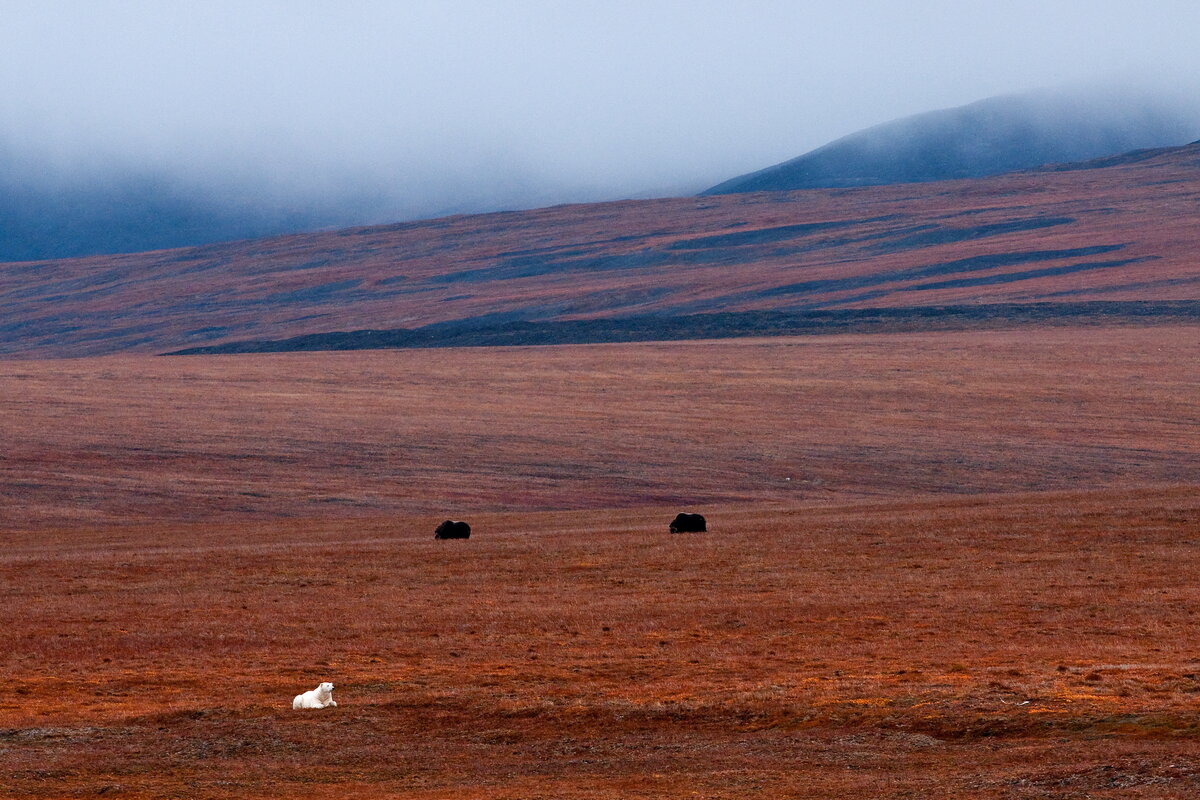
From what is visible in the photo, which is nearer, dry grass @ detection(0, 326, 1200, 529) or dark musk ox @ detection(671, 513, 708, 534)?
dark musk ox @ detection(671, 513, 708, 534)

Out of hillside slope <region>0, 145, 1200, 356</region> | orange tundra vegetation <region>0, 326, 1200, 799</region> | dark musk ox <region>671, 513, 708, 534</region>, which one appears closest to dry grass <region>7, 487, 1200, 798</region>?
orange tundra vegetation <region>0, 326, 1200, 799</region>

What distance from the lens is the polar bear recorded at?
16672 mm

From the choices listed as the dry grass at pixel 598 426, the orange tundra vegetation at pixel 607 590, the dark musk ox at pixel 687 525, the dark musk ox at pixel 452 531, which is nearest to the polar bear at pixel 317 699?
the orange tundra vegetation at pixel 607 590

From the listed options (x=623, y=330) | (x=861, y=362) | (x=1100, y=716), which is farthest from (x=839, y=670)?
(x=623, y=330)

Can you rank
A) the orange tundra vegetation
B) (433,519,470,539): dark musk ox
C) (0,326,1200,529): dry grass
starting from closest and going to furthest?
the orange tundra vegetation
(433,519,470,539): dark musk ox
(0,326,1200,529): dry grass

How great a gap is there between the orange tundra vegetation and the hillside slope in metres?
34.7

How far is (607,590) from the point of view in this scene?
28.0 metres

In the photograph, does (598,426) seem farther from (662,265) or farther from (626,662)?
(662,265)

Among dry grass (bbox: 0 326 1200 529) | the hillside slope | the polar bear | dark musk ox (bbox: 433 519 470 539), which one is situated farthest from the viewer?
the hillside slope

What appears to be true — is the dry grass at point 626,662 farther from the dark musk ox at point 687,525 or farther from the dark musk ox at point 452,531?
the dark musk ox at point 687,525

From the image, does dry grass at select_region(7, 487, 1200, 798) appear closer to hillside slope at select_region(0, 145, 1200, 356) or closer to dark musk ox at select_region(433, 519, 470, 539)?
dark musk ox at select_region(433, 519, 470, 539)

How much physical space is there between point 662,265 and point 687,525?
89061mm

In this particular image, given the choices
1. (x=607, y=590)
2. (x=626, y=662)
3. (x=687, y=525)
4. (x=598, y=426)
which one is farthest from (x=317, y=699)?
(x=598, y=426)

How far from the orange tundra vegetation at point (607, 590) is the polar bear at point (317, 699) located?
0.16 metres
